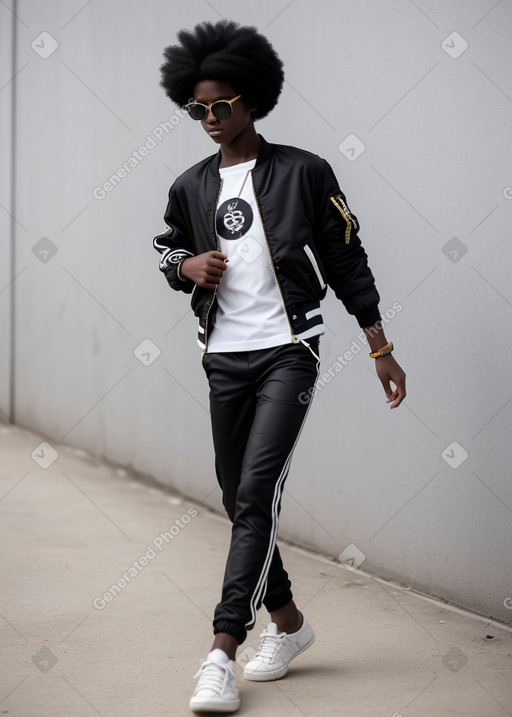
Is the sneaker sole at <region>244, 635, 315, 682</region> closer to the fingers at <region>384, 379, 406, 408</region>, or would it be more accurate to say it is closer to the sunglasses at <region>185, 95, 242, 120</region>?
the fingers at <region>384, 379, 406, 408</region>

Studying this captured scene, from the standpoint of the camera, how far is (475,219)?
12.1 ft

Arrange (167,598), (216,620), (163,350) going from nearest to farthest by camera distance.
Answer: (216,620) → (167,598) → (163,350)

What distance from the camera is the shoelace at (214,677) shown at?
2.89 meters

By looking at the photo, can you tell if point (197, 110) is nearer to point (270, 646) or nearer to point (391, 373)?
point (391, 373)

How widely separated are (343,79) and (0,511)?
2.77m

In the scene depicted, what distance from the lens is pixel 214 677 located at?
2.91m

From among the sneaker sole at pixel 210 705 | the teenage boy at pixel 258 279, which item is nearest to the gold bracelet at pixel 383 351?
the teenage boy at pixel 258 279

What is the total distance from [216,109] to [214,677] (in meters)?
1.63

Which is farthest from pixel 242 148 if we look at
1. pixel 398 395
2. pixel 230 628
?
pixel 230 628

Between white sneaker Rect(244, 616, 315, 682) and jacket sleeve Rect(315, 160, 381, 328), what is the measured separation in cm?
100

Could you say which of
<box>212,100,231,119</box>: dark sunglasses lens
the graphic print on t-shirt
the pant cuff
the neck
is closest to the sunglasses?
<box>212,100,231,119</box>: dark sunglasses lens

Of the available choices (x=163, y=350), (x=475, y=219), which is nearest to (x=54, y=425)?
(x=163, y=350)

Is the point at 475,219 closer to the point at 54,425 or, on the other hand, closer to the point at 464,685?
the point at 464,685

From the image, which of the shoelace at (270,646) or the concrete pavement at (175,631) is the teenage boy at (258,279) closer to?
the shoelace at (270,646)
